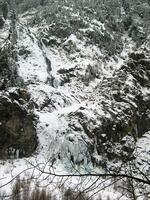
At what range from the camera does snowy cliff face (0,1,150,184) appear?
15.9 meters

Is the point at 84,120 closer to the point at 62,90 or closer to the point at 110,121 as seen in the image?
the point at 110,121

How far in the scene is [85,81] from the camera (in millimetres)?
22984

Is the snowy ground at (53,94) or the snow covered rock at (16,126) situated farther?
the snow covered rock at (16,126)

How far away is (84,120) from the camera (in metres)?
16.9

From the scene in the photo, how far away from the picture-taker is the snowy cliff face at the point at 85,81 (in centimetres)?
1586

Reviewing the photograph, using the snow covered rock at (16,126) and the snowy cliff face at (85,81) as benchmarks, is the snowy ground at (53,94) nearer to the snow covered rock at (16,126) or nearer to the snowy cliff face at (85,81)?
the snowy cliff face at (85,81)

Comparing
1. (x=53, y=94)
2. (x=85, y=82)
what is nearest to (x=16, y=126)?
(x=53, y=94)

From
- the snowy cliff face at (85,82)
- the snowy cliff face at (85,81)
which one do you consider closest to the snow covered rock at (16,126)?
the snowy cliff face at (85,81)

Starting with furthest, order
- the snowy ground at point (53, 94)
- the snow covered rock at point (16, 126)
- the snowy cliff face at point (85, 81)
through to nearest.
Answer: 1. the snowy cliff face at point (85, 81)
2. the snow covered rock at point (16, 126)
3. the snowy ground at point (53, 94)

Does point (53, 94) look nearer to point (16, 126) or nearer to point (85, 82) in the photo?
point (85, 82)

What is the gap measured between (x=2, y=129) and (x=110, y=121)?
5.58 metres

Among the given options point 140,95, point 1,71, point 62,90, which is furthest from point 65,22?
point 1,71

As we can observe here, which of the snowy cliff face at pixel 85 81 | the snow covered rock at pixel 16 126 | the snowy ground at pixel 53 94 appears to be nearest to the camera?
the snowy ground at pixel 53 94

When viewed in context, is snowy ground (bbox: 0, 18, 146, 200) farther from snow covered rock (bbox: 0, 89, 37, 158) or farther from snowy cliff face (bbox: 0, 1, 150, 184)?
snow covered rock (bbox: 0, 89, 37, 158)
